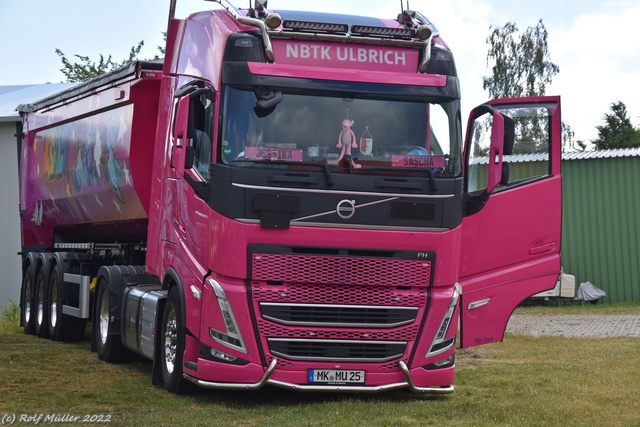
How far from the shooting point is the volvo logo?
33.2ft

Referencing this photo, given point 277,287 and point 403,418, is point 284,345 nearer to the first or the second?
point 277,287

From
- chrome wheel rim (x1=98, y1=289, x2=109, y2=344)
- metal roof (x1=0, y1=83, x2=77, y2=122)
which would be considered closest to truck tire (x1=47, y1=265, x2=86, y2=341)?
chrome wheel rim (x1=98, y1=289, x2=109, y2=344)

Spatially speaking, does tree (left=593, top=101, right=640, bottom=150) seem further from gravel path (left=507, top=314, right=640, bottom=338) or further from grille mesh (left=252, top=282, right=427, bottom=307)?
grille mesh (left=252, top=282, right=427, bottom=307)

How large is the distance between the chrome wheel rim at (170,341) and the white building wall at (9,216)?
17340 mm

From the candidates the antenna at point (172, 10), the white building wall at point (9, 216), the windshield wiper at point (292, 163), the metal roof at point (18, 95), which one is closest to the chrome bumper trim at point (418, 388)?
the windshield wiper at point (292, 163)

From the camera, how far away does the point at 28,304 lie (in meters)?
19.7

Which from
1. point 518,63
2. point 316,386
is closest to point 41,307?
point 316,386

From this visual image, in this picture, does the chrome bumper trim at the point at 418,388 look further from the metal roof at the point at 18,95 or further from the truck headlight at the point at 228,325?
the metal roof at the point at 18,95

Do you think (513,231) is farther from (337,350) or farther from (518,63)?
(518,63)

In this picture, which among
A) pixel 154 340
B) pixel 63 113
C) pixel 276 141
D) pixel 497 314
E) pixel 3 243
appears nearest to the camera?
pixel 276 141

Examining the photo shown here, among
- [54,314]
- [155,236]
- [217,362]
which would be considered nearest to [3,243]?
[54,314]

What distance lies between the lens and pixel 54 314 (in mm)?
17938

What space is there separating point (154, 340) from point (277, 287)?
2.38m

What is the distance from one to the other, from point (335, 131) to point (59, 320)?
345 inches
